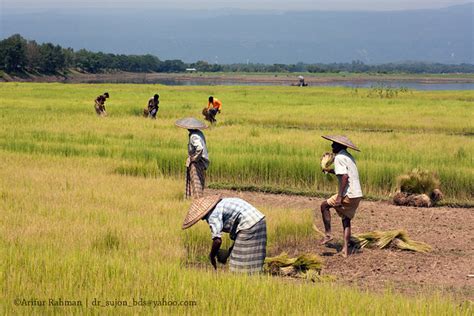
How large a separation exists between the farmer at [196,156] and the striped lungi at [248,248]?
12.1 ft

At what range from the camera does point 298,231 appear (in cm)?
960

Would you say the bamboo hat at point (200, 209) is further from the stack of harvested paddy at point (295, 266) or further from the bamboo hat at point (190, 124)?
the bamboo hat at point (190, 124)

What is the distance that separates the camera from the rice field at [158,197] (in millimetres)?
5805

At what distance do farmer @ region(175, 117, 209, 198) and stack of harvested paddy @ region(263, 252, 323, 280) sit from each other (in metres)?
3.12

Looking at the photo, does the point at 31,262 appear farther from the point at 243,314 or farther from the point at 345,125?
the point at 345,125

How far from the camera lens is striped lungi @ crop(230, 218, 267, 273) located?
6969mm

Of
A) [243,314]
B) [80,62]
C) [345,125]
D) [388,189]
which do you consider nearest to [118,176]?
[388,189]

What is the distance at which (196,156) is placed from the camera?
1070 cm

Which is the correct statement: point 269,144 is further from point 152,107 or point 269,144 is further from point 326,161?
point 152,107

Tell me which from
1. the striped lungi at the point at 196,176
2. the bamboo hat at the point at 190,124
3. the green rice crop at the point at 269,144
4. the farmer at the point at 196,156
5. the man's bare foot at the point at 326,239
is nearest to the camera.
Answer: the man's bare foot at the point at 326,239

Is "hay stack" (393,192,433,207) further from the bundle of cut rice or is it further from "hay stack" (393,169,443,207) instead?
the bundle of cut rice

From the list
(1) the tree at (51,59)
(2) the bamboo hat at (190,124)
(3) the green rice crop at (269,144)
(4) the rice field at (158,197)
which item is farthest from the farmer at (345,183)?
(1) the tree at (51,59)

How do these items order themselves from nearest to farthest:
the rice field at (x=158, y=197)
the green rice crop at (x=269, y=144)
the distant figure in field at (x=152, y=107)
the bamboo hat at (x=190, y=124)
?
the rice field at (x=158, y=197) < the bamboo hat at (x=190, y=124) < the green rice crop at (x=269, y=144) < the distant figure in field at (x=152, y=107)

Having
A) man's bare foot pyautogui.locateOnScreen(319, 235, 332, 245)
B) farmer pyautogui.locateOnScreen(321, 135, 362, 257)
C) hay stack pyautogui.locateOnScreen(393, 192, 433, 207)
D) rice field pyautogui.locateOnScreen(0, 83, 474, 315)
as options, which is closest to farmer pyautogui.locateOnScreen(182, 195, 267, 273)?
rice field pyautogui.locateOnScreen(0, 83, 474, 315)
